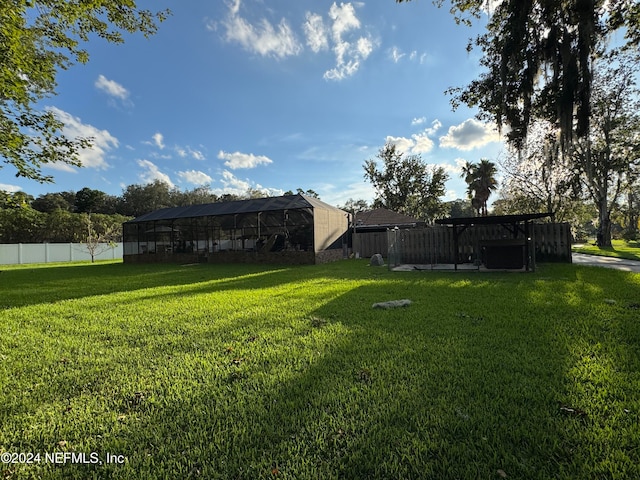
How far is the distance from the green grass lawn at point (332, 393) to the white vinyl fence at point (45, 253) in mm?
25559

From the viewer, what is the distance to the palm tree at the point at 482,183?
2995 cm

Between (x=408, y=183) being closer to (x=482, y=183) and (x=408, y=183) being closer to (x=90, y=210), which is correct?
(x=482, y=183)

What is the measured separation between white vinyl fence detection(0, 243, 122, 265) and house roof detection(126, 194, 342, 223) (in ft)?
28.6

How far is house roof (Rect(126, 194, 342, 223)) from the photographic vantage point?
15.4 m

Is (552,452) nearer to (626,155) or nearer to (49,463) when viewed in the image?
(49,463)

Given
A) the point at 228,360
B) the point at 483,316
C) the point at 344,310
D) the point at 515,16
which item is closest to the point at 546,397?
the point at 483,316

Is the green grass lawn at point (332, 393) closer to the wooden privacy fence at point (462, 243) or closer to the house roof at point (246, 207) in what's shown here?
the wooden privacy fence at point (462, 243)

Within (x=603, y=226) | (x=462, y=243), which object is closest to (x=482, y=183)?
(x=603, y=226)

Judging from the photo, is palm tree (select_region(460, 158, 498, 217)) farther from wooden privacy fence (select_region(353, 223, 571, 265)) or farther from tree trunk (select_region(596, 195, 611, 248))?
wooden privacy fence (select_region(353, 223, 571, 265))

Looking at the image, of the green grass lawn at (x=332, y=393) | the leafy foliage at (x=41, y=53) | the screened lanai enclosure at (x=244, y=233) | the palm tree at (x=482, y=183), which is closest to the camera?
the green grass lawn at (x=332, y=393)

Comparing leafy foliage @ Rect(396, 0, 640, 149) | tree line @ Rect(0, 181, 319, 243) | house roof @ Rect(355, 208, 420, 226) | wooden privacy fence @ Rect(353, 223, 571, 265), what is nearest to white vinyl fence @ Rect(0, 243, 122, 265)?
tree line @ Rect(0, 181, 319, 243)

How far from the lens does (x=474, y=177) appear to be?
31.4 m

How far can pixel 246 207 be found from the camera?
1680cm

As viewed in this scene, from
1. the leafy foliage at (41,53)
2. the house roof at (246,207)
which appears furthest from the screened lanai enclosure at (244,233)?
the leafy foliage at (41,53)
